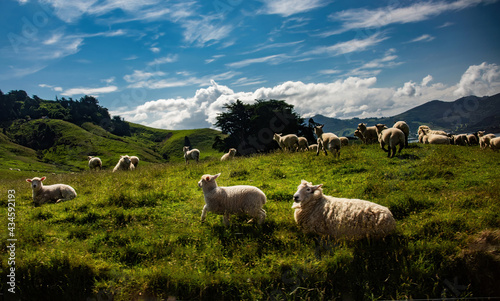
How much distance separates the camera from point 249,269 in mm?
5828

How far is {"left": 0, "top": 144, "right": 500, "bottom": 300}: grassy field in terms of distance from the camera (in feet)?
17.8

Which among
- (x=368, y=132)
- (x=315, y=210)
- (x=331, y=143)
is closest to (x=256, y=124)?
(x=368, y=132)

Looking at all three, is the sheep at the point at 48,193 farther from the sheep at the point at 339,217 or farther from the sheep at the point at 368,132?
the sheep at the point at 368,132

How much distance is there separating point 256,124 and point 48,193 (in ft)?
125

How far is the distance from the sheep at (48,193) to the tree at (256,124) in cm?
3322

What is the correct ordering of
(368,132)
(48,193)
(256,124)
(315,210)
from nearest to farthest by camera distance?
(315,210) → (48,193) → (368,132) → (256,124)

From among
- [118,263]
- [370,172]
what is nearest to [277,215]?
[118,263]

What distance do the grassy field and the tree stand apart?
114 ft

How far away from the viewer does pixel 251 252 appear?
617 centimetres

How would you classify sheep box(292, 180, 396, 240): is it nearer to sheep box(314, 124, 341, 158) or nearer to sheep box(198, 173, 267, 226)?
sheep box(198, 173, 267, 226)

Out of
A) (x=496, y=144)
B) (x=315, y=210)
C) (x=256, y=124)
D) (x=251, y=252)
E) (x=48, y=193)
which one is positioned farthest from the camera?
(x=256, y=124)

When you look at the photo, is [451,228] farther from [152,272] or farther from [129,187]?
[129,187]

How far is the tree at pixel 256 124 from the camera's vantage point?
44.6 meters

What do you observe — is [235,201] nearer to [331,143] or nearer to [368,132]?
[331,143]
